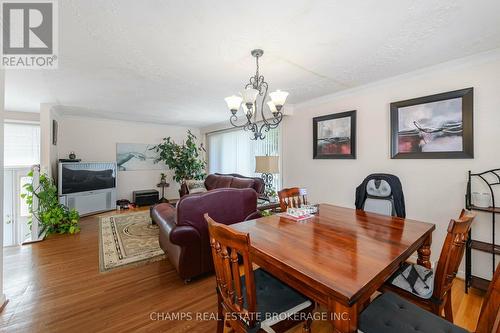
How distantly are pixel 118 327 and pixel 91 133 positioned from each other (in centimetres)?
536

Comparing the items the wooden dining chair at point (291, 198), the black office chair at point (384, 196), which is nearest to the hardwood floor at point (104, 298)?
the black office chair at point (384, 196)

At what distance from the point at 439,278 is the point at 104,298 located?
2.73 m

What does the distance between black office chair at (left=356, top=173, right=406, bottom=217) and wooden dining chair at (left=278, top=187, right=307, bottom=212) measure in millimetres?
796

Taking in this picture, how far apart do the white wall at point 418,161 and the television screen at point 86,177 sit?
15.6 feet

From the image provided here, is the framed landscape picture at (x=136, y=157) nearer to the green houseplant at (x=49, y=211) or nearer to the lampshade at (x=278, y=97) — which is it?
the green houseplant at (x=49, y=211)

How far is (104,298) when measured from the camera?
81.4 inches

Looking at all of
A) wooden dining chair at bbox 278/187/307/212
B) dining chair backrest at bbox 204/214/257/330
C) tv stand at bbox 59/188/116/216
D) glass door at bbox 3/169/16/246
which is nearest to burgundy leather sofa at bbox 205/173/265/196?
wooden dining chair at bbox 278/187/307/212

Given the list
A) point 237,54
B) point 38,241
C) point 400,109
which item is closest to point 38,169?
point 38,241

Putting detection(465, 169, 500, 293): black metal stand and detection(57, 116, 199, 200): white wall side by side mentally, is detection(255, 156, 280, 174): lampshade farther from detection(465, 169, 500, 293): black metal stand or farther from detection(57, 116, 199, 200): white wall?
detection(57, 116, 199, 200): white wall

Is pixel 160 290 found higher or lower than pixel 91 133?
lower

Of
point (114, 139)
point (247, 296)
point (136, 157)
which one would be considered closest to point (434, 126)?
point (247, 296)

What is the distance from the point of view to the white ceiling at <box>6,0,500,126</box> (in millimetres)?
1570

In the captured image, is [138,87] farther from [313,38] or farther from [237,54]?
[313,38]

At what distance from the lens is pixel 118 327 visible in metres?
1.71
